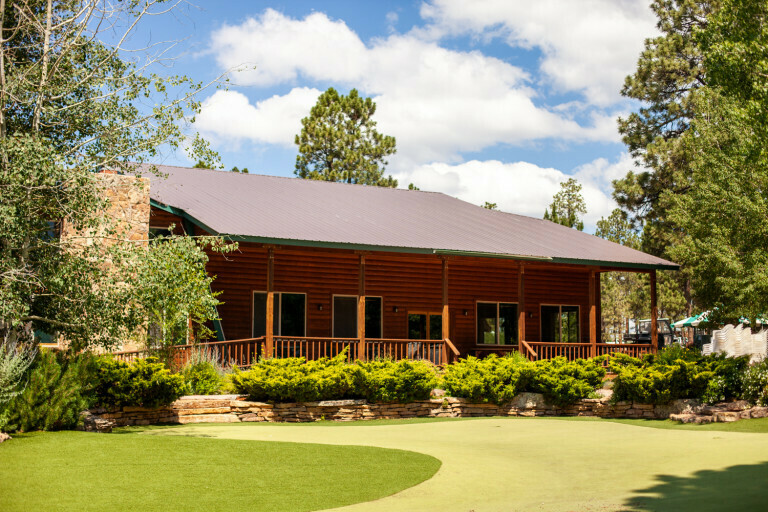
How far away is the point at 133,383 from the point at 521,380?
26.0 feet

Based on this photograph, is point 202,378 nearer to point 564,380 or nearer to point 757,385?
point 564,380

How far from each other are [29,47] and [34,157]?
112 inches

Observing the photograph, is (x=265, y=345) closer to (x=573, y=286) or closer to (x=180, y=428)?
(x=180, y=428)

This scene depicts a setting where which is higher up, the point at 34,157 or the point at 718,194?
the point at 718,194

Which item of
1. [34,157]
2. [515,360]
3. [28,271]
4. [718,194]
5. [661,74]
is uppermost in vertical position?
[661,74]

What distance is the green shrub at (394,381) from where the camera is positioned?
14789mm

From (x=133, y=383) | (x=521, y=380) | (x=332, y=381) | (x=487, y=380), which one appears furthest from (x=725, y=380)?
(x=133, y=383)

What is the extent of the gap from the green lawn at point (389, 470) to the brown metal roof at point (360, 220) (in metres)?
5.96

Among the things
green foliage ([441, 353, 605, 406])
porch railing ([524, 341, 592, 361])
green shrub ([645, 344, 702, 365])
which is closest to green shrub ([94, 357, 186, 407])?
green foliage ([441, 353, 605, 406])

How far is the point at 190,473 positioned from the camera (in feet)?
27.6

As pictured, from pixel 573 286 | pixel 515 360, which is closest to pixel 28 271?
pixel 515 360

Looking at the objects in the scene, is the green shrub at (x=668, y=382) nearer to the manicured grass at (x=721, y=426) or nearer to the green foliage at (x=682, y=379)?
the green foliage at (x=682, y=379)

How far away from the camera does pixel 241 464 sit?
8969 mm

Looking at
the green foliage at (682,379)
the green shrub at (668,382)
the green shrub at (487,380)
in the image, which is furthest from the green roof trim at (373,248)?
the green shrub at (668,382)
